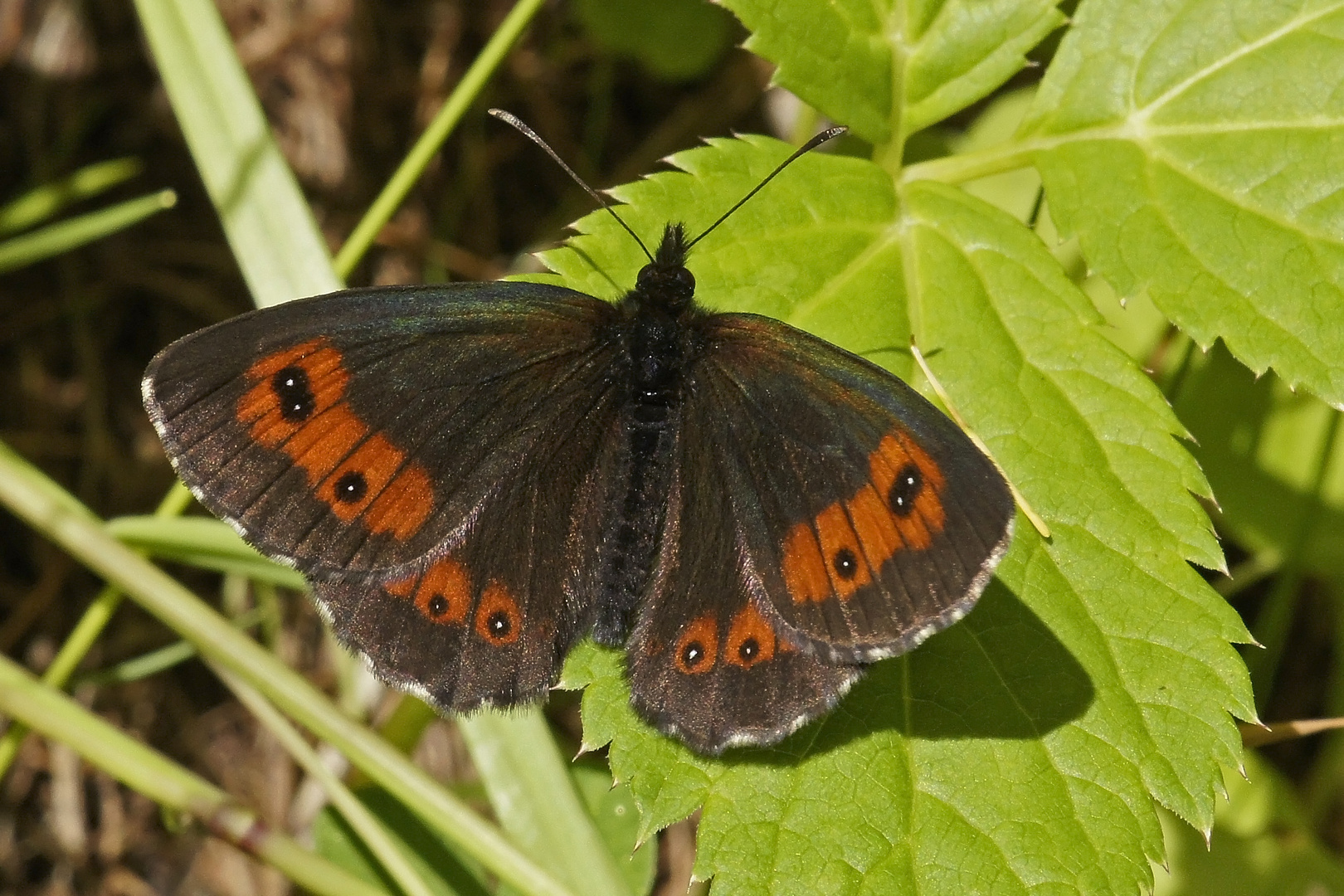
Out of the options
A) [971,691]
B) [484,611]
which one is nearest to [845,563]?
[971,691]

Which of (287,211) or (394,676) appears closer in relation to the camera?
(394,676)

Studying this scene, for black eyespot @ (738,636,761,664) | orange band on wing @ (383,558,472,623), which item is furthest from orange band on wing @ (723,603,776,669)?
orange band on wing @ (383,558,472,623)

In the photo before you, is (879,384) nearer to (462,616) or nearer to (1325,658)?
(462,616)

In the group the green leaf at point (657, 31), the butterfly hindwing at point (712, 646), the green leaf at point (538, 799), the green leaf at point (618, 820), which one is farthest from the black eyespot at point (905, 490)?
the green leaf at point (657, 31)

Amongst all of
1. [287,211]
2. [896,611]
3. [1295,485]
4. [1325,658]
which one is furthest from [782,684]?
[1325,658]

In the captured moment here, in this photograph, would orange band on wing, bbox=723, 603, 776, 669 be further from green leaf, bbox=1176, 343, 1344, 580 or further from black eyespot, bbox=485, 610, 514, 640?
green leaf, bbox=1176, 343, 1344, 580

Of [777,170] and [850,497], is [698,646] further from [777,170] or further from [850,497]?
[777,170]

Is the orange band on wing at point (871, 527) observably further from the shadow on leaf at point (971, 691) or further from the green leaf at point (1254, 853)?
the green leaf at point (1254, 853)

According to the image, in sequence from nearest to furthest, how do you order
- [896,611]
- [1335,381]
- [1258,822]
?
1. [896,611]
2. [1335,381]
3. [1258,822]
